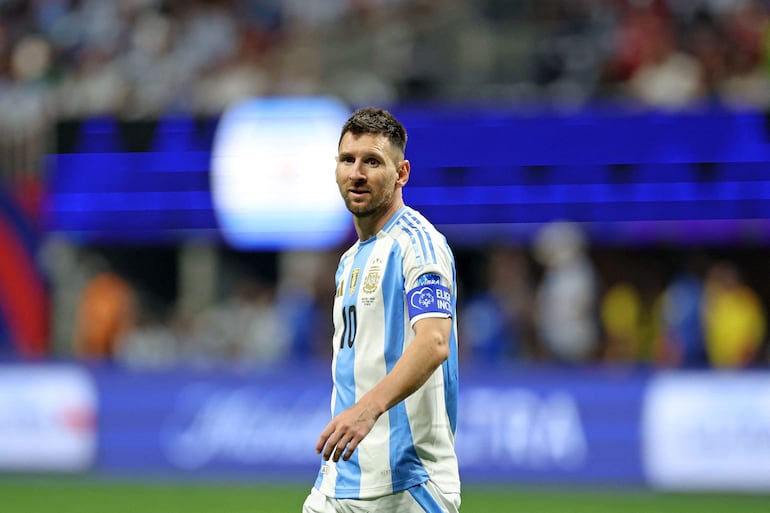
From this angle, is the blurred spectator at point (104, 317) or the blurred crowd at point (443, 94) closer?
the blurred crowd at point (443, 94)

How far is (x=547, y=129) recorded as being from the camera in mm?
13680

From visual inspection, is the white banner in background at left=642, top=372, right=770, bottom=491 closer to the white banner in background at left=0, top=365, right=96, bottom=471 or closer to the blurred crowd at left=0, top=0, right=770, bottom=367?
the blurred crowd at left=0, top=0, right=770, bottom=367

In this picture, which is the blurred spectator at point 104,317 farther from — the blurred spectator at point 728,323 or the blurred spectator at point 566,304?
the blurred spectator at point 728,323

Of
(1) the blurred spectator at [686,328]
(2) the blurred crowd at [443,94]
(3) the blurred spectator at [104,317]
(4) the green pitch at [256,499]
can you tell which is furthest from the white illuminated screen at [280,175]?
(1) the blurred spectator at [686,328]

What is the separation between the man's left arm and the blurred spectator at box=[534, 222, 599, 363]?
30.4ft

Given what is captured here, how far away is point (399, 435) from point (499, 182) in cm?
971

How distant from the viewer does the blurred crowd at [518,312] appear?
41.9ft

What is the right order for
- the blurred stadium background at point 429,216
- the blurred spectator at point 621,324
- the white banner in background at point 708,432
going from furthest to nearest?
the blurred spectator at point 621,324 < the blurred stadium background at point 429,216 < the white banner in background at point 708,432

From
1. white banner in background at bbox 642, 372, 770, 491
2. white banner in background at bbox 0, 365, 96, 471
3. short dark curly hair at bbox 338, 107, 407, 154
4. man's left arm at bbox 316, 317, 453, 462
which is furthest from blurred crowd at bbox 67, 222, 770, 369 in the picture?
man's left arm at bbox 316, 317, 453, 462

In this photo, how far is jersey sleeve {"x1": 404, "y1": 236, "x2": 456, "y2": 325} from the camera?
13.0ft

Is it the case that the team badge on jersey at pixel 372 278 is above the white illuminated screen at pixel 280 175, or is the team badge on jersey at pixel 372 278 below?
below

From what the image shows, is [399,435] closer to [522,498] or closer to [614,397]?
[522,498]

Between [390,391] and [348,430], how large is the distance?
17 centimetres

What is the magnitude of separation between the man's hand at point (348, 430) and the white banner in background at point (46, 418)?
9.40 meters
